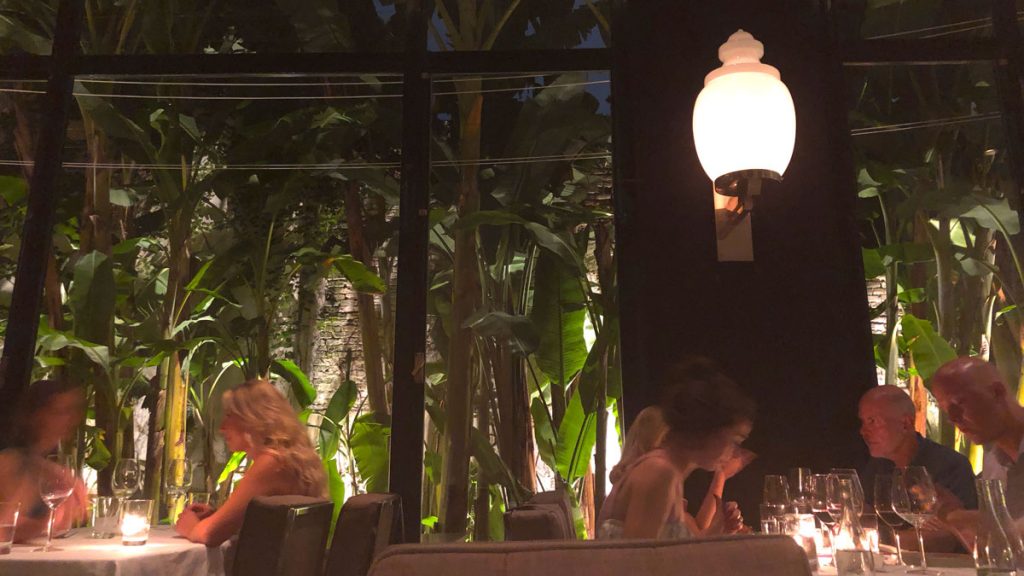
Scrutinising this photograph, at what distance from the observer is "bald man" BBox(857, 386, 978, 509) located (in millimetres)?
2781

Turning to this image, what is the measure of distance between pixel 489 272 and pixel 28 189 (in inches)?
74.9

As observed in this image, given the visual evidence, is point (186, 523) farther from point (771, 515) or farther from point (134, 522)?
point (771, 515)

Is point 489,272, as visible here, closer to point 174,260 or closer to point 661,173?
point 661,173

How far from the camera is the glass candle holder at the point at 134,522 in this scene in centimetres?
237

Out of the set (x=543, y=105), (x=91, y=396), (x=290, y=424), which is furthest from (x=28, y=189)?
(x=543, y=105)

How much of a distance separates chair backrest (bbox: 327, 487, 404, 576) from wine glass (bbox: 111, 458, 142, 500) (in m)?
0.76

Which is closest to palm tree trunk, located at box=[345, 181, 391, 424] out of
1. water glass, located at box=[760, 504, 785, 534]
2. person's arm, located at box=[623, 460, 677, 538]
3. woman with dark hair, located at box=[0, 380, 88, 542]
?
woman with dark hair, located at box=[0, 380, 88, 542]

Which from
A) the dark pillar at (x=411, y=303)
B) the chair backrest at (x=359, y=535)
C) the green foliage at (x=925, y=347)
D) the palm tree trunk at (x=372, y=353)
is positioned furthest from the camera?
the palm tree trunk at (x=372, y=353)

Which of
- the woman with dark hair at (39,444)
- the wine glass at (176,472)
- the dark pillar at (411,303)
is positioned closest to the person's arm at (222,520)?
the woman with dark hair at (39,444)

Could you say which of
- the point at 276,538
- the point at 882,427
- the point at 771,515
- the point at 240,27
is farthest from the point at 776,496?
the point at 240,27

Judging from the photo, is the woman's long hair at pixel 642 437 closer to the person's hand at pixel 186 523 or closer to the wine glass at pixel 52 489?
the person's hand at pixel 186 523

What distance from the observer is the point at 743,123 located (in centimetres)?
237

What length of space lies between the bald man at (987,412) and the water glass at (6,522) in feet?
8.79

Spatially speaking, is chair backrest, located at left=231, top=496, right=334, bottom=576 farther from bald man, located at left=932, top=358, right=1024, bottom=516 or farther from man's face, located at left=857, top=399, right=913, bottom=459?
bald man, located at left=932, top=358, right=1024, bottom=516
